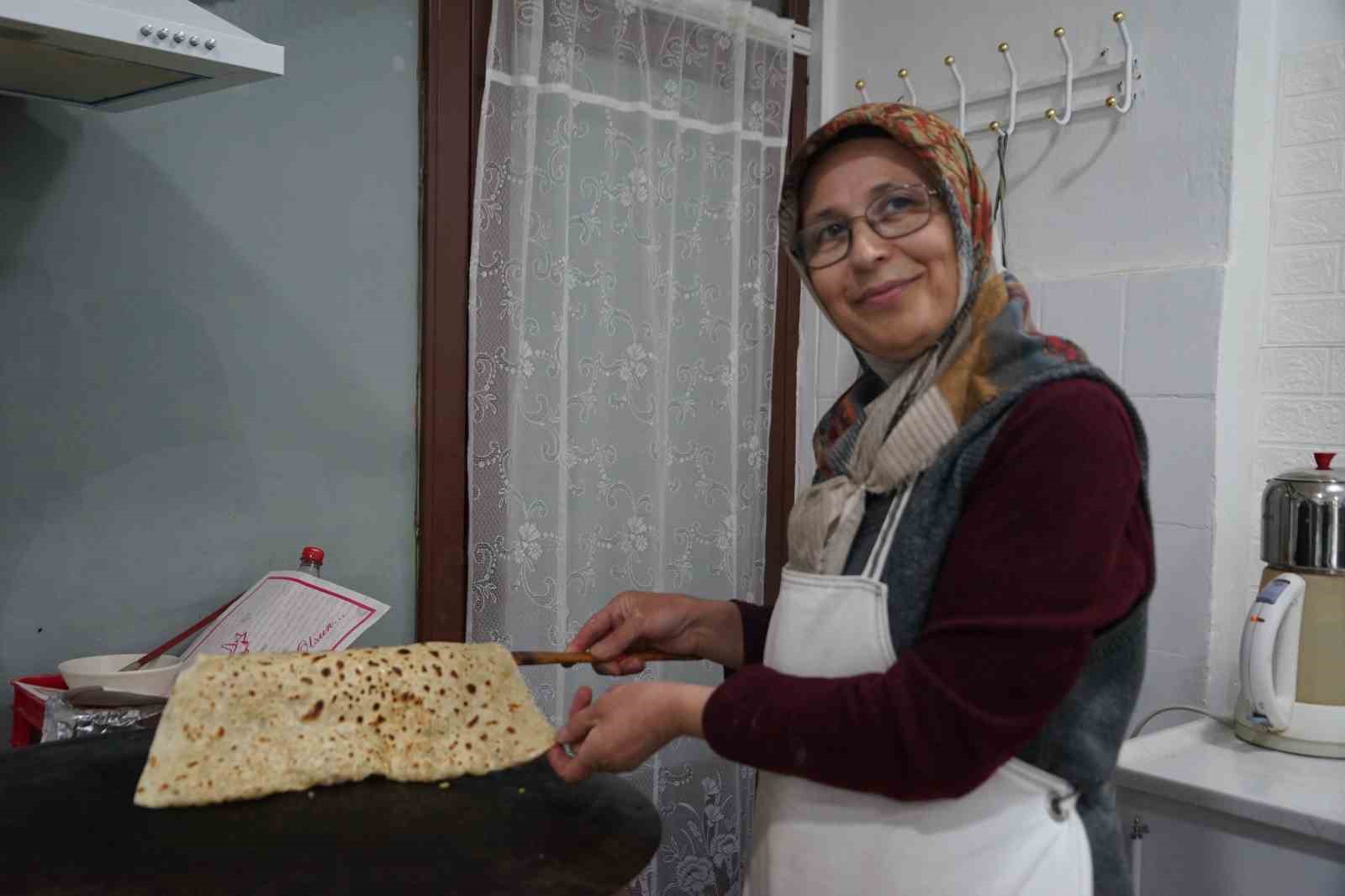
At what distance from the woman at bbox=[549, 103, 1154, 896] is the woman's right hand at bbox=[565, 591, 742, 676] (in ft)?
0.76

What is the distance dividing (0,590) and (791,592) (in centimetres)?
118

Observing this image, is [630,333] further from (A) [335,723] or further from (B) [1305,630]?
(B) [1305,630]

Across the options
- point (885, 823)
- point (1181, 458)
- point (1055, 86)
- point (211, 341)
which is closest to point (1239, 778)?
point (1181, 458)

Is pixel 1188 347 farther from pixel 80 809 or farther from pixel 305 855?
pixel 80 809

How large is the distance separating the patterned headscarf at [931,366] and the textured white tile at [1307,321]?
1083mm

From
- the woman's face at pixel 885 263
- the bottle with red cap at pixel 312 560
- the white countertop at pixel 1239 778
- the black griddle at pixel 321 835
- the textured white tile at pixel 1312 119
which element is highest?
the textured white tile at pixel 1312 119

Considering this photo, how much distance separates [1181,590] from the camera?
2.05 metres

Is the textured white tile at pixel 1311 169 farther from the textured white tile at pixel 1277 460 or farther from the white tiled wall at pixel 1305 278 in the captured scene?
the textured white tile at pixel 1277 460

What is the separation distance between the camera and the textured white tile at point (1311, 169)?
1.99m

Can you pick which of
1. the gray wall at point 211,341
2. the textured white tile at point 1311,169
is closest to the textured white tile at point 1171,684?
the textured white tile at point 1311,169

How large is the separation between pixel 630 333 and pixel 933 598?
131 cm

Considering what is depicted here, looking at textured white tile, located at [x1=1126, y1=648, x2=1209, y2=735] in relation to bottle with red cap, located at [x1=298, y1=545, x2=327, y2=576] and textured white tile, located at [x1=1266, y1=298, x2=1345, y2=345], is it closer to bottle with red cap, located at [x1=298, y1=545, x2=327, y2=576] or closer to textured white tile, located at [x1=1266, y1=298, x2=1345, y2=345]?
textured white tile, located at [x1=1266, y1=298, x2=1345, y2=345]

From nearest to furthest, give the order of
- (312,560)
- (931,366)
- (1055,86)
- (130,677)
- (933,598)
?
1. (933,598)
2. (931,366)
3. (130,677)
4. (312,560)
5. (1055,86)

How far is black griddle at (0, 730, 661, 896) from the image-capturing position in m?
1.06
